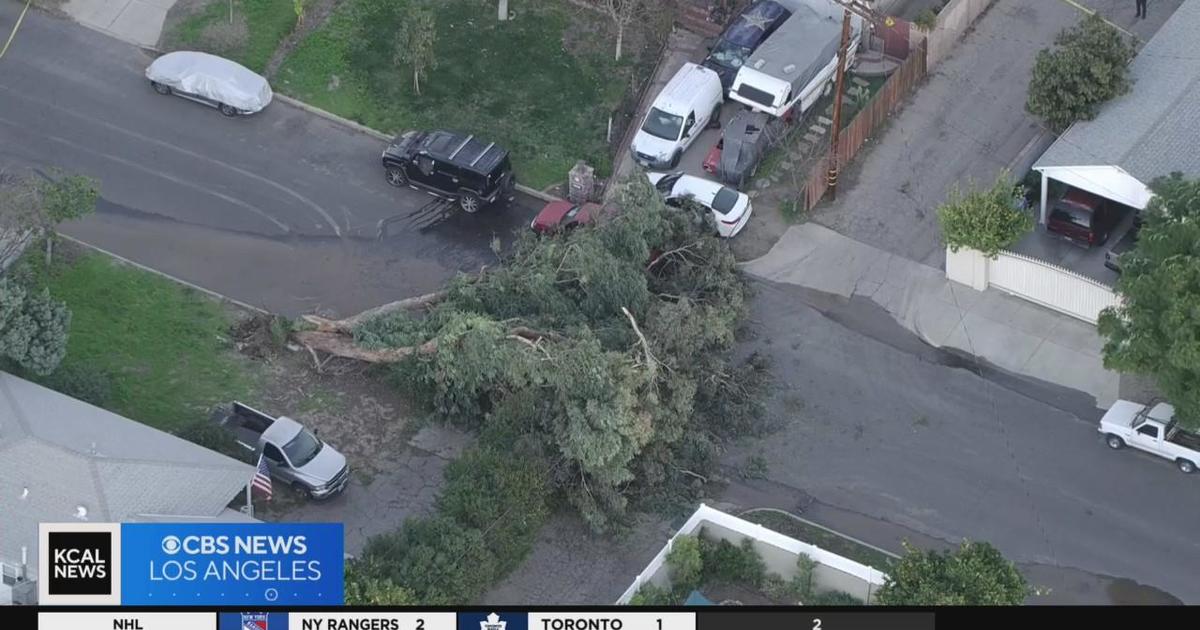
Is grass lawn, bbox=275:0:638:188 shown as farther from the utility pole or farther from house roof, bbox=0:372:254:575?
house roof, bbox=0:372:254:575

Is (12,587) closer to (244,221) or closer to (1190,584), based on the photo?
(244,221)

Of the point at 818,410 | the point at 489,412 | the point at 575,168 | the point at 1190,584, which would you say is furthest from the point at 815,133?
the point at 1190,584

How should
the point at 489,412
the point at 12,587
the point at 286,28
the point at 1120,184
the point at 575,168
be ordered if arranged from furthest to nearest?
the point at 286,28, the point at 575,168, the point at 1120,184, the point at 489,412, the point at 12,587

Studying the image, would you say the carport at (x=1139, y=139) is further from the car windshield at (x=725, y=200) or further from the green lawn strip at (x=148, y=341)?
the green lawn strip at (x=148, y=341)

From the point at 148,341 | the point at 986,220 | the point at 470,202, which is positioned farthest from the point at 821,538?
the point at 148,341

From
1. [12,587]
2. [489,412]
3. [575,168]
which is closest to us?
[12,587]

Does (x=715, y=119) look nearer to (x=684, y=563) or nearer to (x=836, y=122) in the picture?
(x=836, y=122)

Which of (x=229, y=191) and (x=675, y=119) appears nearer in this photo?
(x=229, y=191)
